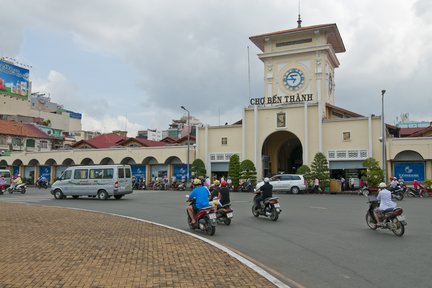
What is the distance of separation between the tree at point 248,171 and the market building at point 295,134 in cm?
161

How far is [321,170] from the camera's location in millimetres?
34438

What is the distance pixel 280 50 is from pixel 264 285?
39.7 m

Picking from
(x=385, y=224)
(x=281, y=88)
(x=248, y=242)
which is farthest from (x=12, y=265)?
(x=281, y=88)

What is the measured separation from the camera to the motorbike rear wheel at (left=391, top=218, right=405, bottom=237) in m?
11.0

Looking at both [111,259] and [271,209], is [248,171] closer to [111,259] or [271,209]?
[271,209]

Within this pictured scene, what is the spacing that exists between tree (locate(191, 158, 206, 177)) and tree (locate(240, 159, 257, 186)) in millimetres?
4362

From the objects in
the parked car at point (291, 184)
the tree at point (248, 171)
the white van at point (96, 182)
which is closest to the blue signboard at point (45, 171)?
the tree at point (248, 171)

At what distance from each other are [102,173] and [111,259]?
1738 centimetres

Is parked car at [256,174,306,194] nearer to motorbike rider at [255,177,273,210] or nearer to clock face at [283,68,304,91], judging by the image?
clock face at [283,68,304,91]

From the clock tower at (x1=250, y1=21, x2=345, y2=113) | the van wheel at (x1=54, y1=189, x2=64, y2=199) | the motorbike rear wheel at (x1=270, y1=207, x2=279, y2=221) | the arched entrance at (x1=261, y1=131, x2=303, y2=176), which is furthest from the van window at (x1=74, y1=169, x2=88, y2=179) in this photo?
the clock tower at (x1=250, y1=21, x2=345, y2=113)

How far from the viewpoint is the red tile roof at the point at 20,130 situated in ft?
188

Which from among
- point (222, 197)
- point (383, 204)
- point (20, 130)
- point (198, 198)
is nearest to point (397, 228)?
point (383, 204)

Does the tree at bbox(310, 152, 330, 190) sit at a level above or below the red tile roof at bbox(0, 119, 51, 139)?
below

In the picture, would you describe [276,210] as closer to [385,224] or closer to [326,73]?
[385,224]
